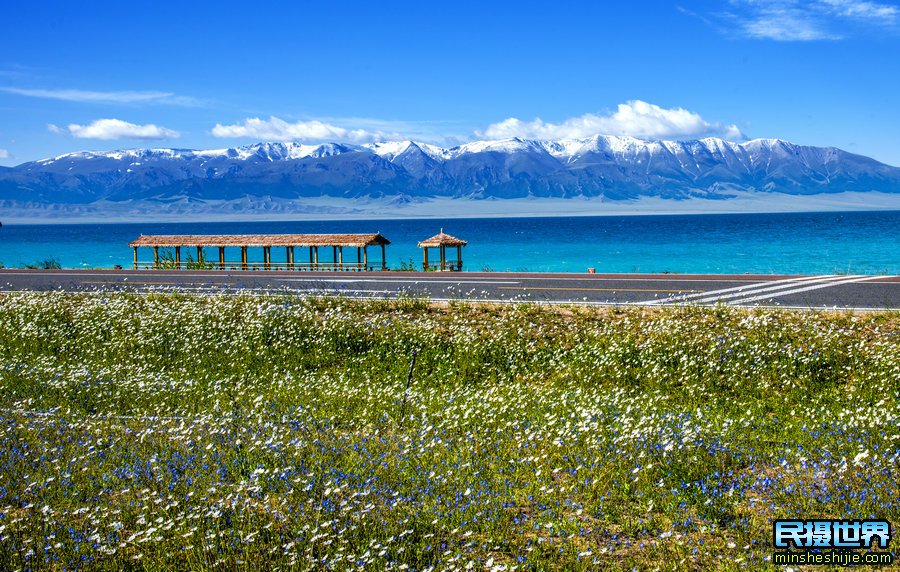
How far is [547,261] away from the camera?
91812 mm

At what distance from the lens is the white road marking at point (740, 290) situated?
1951 centimetres

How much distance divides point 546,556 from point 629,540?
73 cm

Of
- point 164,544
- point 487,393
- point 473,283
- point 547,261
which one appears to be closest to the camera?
point 164,544

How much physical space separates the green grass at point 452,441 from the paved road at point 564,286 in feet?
11.5

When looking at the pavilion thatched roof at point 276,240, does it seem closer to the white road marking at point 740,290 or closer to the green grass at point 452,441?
the white road marking at point 740,290

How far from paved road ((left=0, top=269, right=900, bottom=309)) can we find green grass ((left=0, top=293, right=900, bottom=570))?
3.51m

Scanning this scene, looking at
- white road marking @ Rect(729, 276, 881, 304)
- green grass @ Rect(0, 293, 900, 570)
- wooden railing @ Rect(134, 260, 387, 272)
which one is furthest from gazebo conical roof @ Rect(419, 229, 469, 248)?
green grass @ Rect(0, 293, 900, 570)

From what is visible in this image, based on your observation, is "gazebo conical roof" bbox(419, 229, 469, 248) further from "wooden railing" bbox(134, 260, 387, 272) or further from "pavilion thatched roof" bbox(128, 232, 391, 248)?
"wooden railing" bbox(134, 260, 387, 272)

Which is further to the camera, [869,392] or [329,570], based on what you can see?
[869,392]

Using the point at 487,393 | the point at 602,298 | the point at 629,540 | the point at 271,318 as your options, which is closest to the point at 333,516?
the point at 629,540

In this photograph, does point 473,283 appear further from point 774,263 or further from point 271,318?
point 774,263

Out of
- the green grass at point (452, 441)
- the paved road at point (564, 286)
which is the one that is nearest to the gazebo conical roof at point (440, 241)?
the paved road at point (564, 286)

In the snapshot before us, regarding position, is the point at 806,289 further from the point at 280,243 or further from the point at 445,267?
the point at 280,243

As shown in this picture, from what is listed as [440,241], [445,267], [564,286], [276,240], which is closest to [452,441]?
[564,286]
